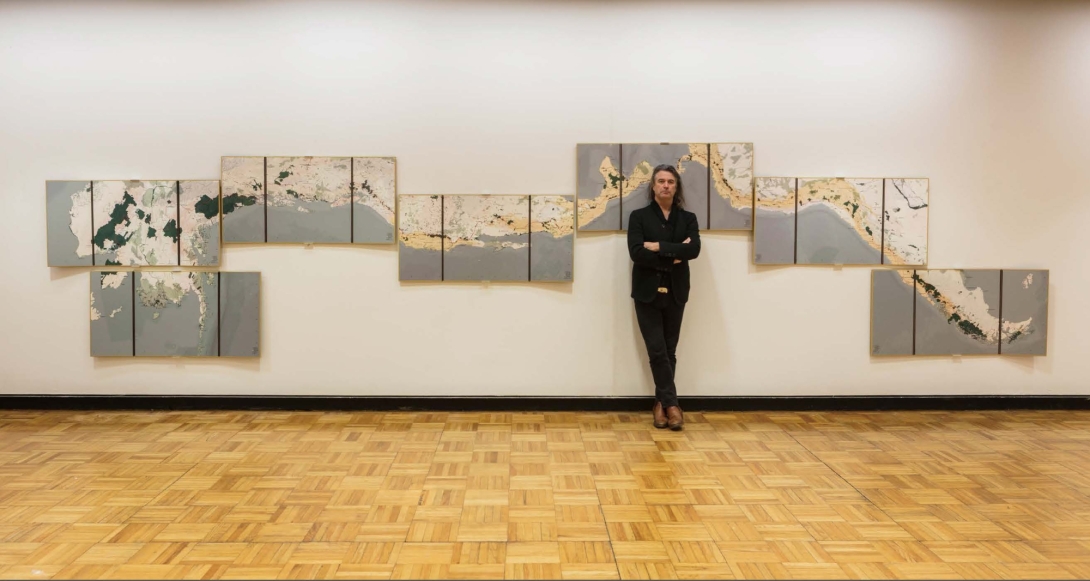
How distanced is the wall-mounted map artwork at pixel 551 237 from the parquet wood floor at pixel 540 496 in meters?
1.02

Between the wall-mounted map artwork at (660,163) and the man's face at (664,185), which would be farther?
the wall-mounted map artwork at (660,163)

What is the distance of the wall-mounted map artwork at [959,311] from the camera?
5.53 m

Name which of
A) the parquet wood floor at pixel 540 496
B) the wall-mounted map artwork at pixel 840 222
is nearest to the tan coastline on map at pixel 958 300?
the wall-mounted map artwork at pixel 840 222

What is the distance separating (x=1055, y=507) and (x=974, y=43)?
3400mm

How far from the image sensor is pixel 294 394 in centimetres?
551

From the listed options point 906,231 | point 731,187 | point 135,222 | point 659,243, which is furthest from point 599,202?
point 135,222

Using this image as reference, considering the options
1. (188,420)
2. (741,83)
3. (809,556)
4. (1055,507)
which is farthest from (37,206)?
(1055,507)

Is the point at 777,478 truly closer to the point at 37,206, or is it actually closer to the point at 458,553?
the point at 458,553

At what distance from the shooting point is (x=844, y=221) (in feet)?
18.0

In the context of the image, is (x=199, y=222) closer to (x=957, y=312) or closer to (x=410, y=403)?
(x=410, y=403)

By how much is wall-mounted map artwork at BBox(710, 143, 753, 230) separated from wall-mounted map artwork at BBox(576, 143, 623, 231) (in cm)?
66

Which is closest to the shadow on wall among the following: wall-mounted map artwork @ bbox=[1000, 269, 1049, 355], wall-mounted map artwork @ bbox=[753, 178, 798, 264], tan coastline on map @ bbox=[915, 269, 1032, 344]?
wall-mounted map artwork @ bbox=[753, 178, 798, 264]

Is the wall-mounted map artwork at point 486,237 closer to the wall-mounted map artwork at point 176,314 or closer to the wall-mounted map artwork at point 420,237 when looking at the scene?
the wall-mounted map artwork at point 420,237

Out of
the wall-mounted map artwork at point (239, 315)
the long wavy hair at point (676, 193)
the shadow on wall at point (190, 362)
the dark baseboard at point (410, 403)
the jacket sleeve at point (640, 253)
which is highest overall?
the long wavy hair at point (676, 193)
